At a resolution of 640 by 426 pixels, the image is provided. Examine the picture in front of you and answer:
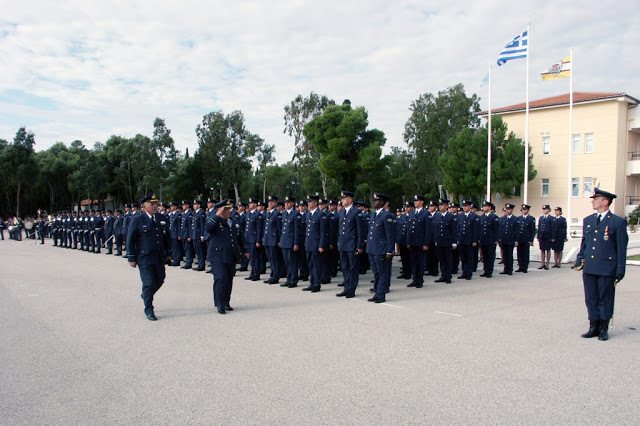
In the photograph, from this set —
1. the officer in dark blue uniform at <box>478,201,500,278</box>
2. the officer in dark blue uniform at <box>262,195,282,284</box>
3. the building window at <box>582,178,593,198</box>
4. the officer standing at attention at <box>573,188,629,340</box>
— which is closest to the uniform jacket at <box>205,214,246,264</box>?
the officer in dark blue uniform at <box>262,195,282,284</box>

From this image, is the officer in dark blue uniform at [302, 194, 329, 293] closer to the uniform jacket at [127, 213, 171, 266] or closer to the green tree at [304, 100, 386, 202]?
the uniform jacket at [127, 213, 171, 266]

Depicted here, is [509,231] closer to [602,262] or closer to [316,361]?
[602,262]

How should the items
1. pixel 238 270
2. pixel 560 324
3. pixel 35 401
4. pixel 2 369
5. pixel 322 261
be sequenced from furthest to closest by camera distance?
1. pixel 238 270
2. pixel 322 261
3. pixel 560 324
4. pixel 2 369
5. pixel 35 401

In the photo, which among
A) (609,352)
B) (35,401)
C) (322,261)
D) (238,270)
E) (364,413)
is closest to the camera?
(364,413)

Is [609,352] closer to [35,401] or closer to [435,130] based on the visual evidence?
[35,401]

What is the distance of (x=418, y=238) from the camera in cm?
1073

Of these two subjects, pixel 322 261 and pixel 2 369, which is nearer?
pixel 2 369

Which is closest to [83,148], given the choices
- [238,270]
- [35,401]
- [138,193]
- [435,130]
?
[138,193]

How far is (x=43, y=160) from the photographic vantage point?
2317 inches

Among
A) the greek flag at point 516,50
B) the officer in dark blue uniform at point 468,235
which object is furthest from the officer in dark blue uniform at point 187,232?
the greek flag at point 516,50

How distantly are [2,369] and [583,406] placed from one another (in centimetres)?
569

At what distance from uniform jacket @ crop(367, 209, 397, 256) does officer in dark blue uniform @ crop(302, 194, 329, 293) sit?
4.37 ft

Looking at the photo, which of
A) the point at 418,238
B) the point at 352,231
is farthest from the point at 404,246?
→ the point at 352,231

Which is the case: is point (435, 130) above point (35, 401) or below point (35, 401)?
above
